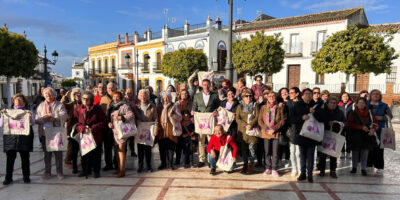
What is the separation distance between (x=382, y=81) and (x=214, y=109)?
17.7 metres

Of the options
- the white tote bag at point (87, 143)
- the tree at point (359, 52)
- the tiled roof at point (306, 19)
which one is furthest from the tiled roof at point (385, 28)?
the white tote bag at point (87, 143)

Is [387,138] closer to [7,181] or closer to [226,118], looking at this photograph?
[226,118]

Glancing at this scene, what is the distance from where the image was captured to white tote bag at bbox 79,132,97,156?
4621 millimetres

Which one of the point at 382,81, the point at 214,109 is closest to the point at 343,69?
the point at 382,81

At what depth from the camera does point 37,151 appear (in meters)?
6.70

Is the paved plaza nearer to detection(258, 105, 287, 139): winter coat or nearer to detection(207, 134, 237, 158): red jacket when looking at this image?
detection(207, 134, 237, 158): red jacket

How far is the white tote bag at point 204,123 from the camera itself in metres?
5.18

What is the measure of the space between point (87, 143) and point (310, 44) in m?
19.2

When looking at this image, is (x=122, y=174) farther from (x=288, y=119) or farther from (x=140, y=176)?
(x=288, y=119)

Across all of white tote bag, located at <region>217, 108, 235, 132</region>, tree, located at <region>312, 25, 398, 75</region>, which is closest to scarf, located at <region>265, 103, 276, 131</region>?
white tote bag, located at <region>217, 108, 235, 132</region>

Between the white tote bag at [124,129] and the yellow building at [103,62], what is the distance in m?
29.0

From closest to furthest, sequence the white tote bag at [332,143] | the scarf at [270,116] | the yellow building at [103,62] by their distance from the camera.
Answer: the white tote bag at [332,143] < the scarf at [270,116] < the yellow building at [103,62]

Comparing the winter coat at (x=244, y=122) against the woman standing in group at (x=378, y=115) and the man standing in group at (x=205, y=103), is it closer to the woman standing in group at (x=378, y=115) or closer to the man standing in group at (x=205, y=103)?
the man standing in group at (x=205, y=103)

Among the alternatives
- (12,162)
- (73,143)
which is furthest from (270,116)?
(12,162)
